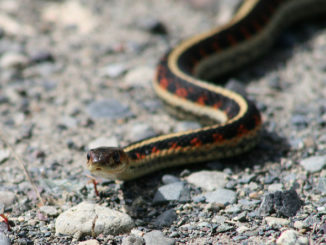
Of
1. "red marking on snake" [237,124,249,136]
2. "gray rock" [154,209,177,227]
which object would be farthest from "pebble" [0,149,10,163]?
"red marking on snake" [237,124,249,136]

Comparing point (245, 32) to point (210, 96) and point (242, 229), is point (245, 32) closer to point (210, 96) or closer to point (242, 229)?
point (210, 96)

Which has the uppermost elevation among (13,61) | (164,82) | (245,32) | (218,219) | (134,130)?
(245,32)

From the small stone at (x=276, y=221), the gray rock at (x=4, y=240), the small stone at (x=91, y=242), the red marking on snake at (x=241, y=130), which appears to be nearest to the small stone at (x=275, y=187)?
the small stone at (x=276, y=221)

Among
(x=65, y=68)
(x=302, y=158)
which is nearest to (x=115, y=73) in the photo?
(x=65, y=68)

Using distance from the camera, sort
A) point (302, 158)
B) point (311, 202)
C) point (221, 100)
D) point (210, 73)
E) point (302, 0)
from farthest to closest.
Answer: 1. point (302, 0)
2. point (210, 73)
3. point (221, 100)
4. point (302, 158)
5. point (311, 202)

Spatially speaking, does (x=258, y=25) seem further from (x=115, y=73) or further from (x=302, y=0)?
(x=115, y=73)

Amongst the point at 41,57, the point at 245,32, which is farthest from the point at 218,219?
the point at 41,57
